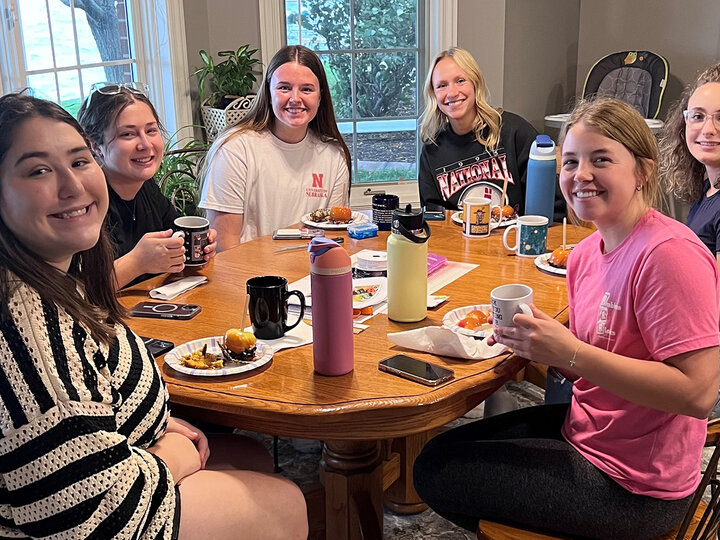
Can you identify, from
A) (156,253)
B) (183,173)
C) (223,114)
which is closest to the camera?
(156,253)

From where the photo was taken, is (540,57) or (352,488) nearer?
(352,488)

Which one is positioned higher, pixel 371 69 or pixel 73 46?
pixel 73 46

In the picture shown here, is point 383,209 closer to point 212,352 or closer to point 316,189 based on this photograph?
point 316,189

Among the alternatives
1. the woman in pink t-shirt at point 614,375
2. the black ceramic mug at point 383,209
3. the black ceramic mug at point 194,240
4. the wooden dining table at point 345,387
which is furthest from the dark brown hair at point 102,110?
the woman in pink t-shirt at point 614,375

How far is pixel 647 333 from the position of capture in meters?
1.30

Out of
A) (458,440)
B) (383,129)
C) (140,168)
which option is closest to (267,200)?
(140,168)

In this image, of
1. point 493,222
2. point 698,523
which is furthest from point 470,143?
point 698,523

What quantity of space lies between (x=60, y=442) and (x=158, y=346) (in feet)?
1.65

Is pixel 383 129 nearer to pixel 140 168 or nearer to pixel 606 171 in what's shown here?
pixel 140 168

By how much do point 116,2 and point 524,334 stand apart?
123 inches

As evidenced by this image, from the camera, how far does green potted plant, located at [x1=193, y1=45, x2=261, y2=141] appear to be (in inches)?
152

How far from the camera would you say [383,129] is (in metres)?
4.55

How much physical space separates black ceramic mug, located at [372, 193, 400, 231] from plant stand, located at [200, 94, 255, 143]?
1.51 meters

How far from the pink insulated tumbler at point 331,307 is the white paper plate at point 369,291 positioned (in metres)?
0.33
